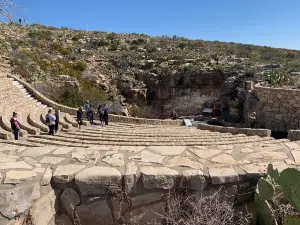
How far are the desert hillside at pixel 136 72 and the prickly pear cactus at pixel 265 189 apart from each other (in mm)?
18186

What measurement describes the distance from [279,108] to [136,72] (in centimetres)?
1502

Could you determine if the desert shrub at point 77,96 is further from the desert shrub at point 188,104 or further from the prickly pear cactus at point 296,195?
the prickly pear cactus at point 296,195

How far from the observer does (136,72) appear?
2827 centimetres

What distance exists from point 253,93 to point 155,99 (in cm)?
1012

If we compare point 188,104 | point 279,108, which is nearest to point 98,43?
point 188,104

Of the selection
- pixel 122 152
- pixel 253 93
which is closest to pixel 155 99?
pixel 253 93

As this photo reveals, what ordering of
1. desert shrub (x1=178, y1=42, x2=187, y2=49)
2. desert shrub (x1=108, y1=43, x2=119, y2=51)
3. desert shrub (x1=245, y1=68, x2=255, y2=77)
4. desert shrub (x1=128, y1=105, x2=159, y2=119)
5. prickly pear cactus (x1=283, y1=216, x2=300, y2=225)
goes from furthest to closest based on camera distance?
desert shrub (x1=178, y1=42, x2=187, y2=49) → desert shrub (x1=108, y1=43, x2=119, y2=51) → desert shrub (x1=128, y1=105, x2=159, y2=119) → desert shrub (x1=245, y1=68, x2=255, y2=77) → prickly pear cactus (x1=283, y1=216, x2=300, y2=225)

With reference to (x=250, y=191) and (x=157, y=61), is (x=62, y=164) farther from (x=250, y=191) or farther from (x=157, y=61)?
(x=157, y=61)

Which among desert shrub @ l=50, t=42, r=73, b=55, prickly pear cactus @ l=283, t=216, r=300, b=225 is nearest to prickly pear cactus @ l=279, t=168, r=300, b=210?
prickly pear cactus @ l=283, t=216, r=300, b=225

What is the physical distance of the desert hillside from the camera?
22.1 meters

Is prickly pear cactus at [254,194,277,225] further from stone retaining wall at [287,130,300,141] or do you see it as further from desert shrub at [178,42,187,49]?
desert shrub at [178,42,187,49]

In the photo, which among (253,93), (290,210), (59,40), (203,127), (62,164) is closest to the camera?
(290,210)

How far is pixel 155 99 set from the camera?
2705 centimetres

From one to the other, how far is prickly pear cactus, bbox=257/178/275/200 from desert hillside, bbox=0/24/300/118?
59.7 ft
